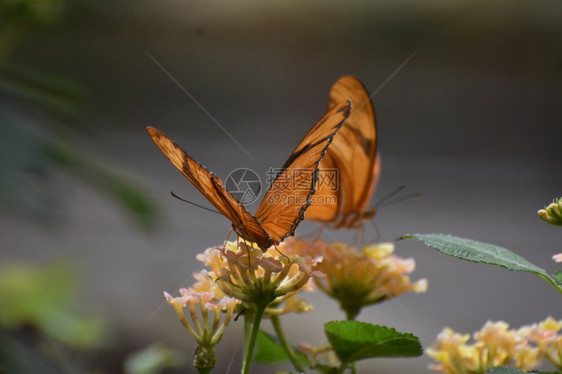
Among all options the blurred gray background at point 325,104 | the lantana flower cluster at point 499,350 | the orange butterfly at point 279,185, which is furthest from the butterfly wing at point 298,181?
the blurred gray background at point 325,104

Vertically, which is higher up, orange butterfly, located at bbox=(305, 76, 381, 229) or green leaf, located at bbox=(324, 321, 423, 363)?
orange butterfly, located at bbox=(305, 76, 381, 229)

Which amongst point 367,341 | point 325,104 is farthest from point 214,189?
point 325,104

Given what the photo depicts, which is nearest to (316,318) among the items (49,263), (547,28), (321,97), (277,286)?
(49,263)

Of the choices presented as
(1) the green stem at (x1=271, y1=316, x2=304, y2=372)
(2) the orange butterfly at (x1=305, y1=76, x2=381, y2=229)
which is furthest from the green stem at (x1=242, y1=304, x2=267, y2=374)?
(2) the orange butterfly at (x1=305, y1=76, x2=381, y2=229)

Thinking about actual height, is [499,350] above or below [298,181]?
below

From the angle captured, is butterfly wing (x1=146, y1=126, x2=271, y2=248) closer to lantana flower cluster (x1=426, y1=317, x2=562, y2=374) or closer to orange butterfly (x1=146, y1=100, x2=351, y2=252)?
orange butterfly (x1=146, y1=100, x2=351, y2=252)

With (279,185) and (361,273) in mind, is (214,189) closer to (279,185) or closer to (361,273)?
(279,185)
